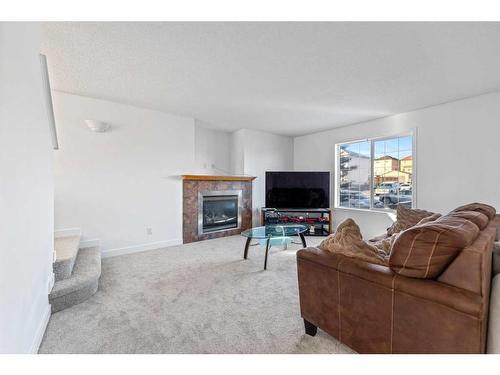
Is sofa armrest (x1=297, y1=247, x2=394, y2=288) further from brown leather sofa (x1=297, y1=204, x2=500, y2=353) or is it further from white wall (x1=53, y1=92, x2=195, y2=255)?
white wall (x1=53, y1=92, x2=195, y2=255)

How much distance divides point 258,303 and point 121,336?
1068 mm

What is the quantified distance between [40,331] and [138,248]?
2.12 meters

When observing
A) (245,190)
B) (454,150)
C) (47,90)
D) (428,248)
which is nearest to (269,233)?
(245,190)

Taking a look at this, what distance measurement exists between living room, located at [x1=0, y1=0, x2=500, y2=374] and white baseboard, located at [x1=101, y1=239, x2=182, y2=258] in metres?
0.02

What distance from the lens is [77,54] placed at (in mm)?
2119

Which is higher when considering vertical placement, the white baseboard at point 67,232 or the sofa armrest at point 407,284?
the sofa armrest at point 407,284

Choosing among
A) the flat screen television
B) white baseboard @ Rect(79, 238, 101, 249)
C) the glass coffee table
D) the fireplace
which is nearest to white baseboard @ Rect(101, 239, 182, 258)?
white baseboard @ Rect(79, 238, 101, 249)

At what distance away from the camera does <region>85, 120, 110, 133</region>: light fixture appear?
311cm

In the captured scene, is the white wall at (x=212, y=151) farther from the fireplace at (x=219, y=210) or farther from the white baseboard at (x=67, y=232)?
the white baseboard at (x=67, y=232)

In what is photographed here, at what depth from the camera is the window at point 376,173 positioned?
12.9 feet

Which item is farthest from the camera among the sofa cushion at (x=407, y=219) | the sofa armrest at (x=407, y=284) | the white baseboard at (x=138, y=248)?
the white baseboard at (x=138, y=248)

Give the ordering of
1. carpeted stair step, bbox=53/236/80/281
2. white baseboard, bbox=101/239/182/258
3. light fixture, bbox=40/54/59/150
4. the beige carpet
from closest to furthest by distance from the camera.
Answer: the beige carpet
light fixture, bbox=40/54/59/150
carpeted stair step, bbox=53/236/80/281
white baseboard, bbox=101/239/182/258

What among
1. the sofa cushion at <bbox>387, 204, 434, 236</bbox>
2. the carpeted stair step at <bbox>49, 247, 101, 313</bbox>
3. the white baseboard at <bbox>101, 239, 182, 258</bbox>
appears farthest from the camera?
the white baseboard at <bbox>101, 239, 182, 258</bbox>

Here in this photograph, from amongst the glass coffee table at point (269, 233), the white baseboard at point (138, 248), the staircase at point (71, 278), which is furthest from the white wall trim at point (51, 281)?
the glass coffee table at point (269, 233)
